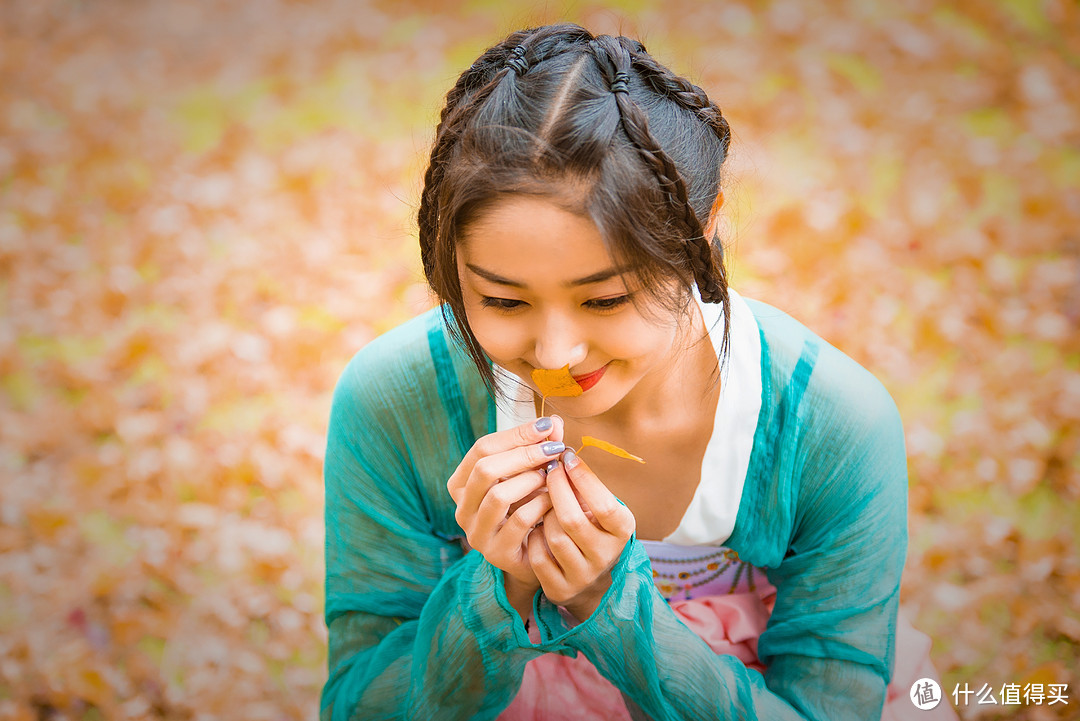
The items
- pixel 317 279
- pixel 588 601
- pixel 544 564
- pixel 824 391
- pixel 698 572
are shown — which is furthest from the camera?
pixel 317 279

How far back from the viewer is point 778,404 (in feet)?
6.25

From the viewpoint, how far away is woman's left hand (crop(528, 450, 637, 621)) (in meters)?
1.56

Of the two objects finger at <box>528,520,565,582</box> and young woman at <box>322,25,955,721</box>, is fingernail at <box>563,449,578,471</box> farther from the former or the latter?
finger at <box>528,520,565,582</box>

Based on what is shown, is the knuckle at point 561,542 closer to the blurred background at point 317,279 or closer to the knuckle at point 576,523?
the knuckle at point 576,523

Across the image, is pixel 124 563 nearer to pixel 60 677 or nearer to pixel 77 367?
pixel 60 677

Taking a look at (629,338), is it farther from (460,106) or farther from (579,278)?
(460,106)

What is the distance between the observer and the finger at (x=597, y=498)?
1.55 metres

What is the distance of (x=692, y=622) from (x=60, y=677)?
2131 millimetres

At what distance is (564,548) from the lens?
1593 mm

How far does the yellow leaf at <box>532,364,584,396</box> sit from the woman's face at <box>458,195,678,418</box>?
0.07ft

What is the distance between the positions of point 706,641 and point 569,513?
730mm

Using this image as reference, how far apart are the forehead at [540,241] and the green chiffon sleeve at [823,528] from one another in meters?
0.68
